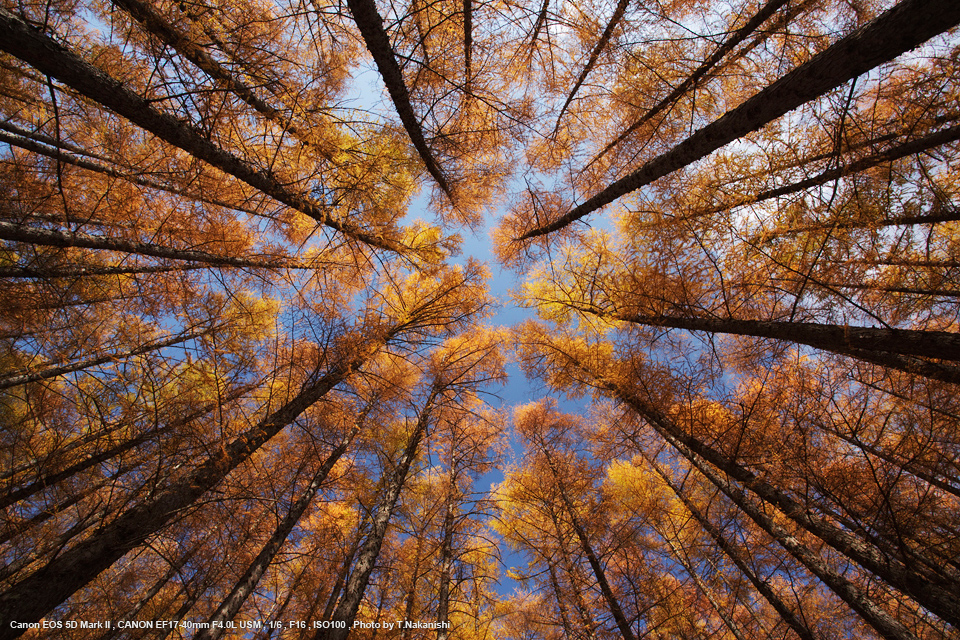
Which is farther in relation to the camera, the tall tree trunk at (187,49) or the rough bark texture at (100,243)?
the rough bark texture at (100,243)

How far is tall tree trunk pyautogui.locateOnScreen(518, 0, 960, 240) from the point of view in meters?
1.91

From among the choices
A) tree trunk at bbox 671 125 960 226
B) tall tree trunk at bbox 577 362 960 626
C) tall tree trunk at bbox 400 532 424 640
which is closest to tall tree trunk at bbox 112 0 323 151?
tree trunk at bbox 671 125 960 226

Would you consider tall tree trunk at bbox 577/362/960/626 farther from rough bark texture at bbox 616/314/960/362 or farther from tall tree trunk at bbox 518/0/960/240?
tall tree trunk at bbox 518/0/960/240

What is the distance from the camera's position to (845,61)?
2.16m

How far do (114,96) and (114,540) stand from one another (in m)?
3.41

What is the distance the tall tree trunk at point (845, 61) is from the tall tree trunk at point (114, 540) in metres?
4.92

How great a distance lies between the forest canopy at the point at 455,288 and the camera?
285 centimetres

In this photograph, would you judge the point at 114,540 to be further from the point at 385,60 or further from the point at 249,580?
the point at 385,60

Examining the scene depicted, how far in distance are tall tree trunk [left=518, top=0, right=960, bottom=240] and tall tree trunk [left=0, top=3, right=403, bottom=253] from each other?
4.20 meters

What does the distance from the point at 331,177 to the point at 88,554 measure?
3792 mm

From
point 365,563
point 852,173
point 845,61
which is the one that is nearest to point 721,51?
point 852,173

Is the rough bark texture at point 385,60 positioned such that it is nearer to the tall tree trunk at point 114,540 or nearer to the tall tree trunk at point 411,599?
the tall tree trunk at point 114,540

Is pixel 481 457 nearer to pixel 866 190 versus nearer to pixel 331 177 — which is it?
pixel 331 177

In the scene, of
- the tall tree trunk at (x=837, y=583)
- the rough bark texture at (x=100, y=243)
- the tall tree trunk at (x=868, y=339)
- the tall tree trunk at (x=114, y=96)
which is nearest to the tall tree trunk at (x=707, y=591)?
the tall tree trunk at (x=837, y=583)
